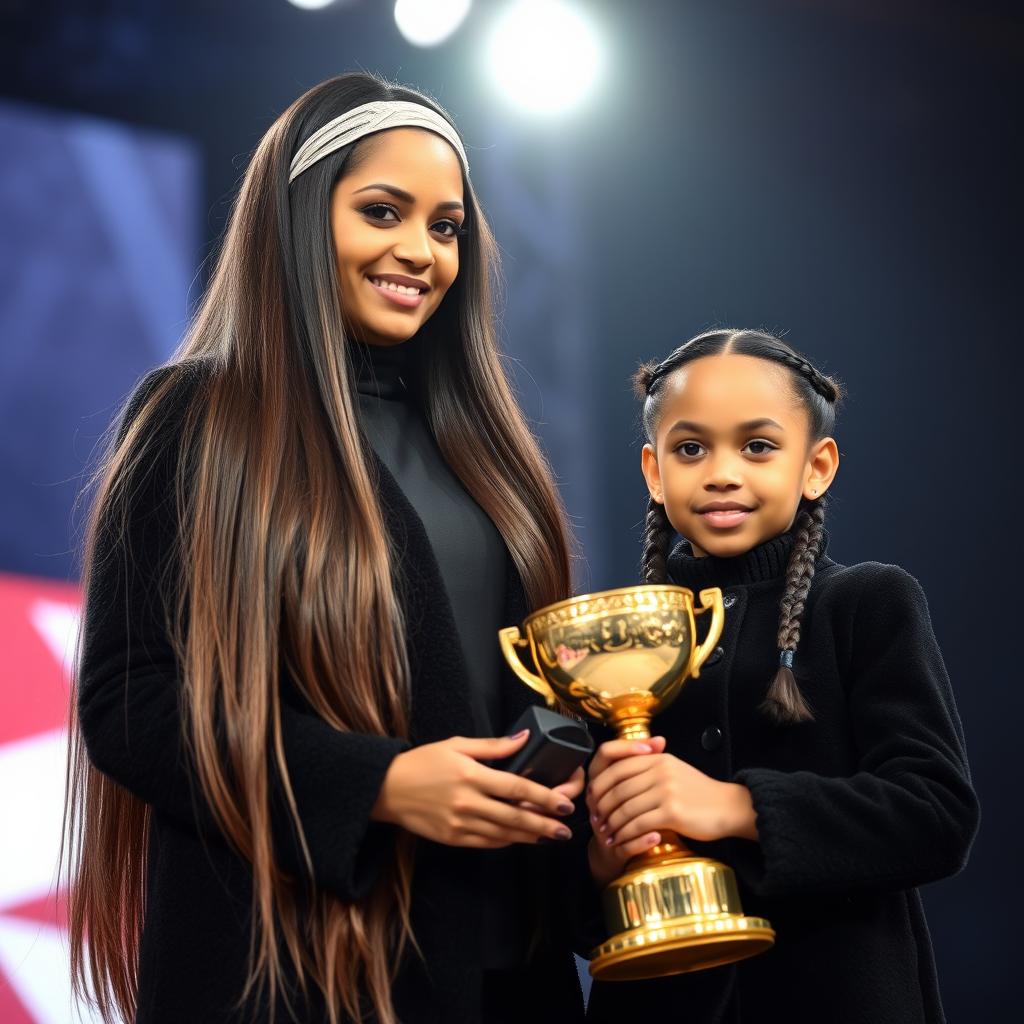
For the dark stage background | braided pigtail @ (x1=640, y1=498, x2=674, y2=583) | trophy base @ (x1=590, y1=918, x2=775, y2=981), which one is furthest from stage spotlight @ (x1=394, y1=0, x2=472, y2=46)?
trophy base @ (x1=590, y1=918, x2=775, y2=981)

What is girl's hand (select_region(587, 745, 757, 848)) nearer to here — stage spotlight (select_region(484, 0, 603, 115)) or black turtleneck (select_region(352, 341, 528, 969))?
black turtleneck (select_region(352, 341, 528, 969))

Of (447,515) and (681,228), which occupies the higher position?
(681,228)

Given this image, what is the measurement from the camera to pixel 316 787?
1305 mm

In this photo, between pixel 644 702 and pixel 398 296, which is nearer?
pixel 644 702

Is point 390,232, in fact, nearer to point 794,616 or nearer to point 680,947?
point 794,616

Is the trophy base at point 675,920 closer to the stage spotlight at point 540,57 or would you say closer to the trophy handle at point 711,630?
the trophy handle at point 711,630

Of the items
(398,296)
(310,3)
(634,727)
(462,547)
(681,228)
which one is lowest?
(634,727)

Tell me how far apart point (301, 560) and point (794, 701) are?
1.74ft

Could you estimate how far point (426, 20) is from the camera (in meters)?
3.93

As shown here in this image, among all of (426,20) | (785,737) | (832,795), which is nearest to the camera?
(832,795)

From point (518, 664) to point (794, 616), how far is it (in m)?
0.32

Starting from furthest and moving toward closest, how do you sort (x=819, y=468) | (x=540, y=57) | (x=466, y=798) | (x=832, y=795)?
(x=540, y=57), (x=819, y=468), (x=832, y=795), (x=466, y=798)

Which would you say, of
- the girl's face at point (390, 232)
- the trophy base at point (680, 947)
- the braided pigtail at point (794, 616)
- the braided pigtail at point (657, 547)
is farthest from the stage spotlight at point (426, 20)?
the trophy base at point (680, 947)

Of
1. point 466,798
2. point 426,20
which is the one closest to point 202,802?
point 466,798
